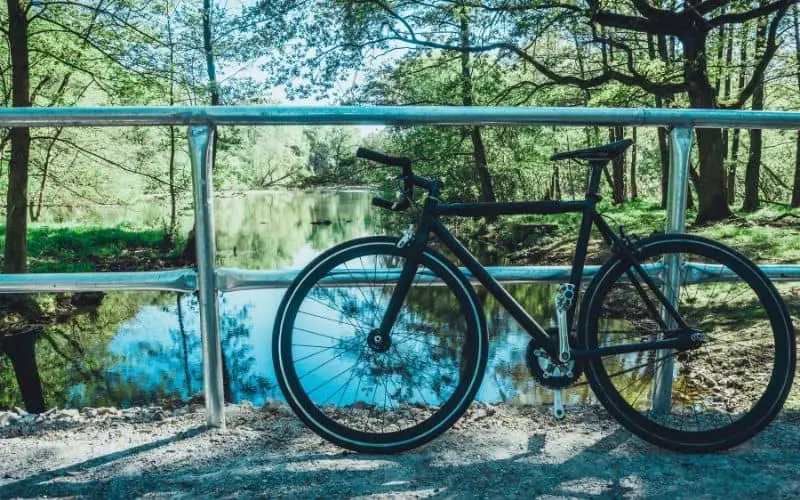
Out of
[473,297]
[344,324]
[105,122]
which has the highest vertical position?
[105,122]

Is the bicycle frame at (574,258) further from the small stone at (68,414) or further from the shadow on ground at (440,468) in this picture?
the small stone at (68,414)

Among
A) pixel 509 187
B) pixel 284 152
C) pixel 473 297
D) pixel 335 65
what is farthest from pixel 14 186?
pixel 284 152

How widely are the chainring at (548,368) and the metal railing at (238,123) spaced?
0.29m

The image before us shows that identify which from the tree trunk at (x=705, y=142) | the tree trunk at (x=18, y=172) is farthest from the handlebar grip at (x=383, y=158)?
the tree trunk at (x=705, y=142)

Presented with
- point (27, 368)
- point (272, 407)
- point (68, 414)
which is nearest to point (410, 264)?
point (272, 407)

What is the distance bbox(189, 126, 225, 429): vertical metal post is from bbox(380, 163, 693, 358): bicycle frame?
0.64 metres

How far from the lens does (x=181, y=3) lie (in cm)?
1530

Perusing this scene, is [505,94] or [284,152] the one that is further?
[284,152]

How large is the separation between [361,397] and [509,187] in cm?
2429

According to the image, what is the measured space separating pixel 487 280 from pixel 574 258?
0.34 meters

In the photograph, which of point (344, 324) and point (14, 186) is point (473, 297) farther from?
point (14, 186)

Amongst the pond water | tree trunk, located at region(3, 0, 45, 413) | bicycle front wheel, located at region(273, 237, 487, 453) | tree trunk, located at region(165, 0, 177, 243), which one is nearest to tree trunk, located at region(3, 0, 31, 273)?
tree trunk, located at region(3, 0, 45, 413)

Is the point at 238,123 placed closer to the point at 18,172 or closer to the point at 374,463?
the point at 374,463

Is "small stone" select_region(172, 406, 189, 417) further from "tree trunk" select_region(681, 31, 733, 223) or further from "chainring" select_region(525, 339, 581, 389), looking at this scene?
"tree trunk" select_region(681, 31, 733, 223)
